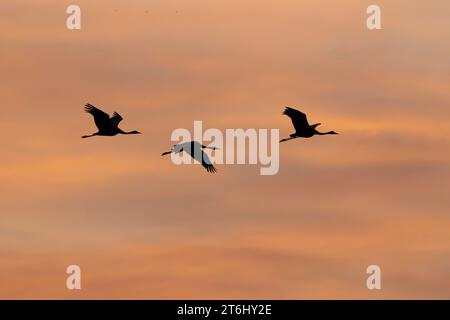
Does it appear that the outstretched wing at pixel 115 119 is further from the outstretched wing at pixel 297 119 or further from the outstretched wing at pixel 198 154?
the outstretched wing at pixel 297 119

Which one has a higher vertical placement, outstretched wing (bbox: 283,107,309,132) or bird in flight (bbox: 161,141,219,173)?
outstretched wing (bbox: 283,107,309,132)

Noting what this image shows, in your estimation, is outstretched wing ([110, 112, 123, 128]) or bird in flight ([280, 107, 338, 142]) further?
outstretched wing ([110, 112, 123, 128])

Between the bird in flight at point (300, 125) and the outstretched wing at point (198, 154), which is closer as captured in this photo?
the bird in flight at point (300, 125)

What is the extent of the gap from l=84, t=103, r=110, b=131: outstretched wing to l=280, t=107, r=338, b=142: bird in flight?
915 cm

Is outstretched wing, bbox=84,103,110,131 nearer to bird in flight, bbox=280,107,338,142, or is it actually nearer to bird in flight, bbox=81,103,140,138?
bird in flight, bbox=81,103,140,138

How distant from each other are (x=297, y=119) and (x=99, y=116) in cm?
987

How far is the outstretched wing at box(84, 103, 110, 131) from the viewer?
79688 mm

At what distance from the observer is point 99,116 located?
8081 centimetres

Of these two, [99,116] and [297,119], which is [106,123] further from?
[297,119]

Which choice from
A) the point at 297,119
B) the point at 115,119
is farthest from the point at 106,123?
the point at 297,119

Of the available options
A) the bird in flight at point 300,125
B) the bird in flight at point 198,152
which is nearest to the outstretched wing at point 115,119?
the bird in flight at point 198,152

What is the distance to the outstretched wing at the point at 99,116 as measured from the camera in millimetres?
79688

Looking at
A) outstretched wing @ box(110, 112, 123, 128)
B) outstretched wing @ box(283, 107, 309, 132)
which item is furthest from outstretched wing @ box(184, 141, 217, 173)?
outstretched wing @ box(283, 107, 309, 132)
